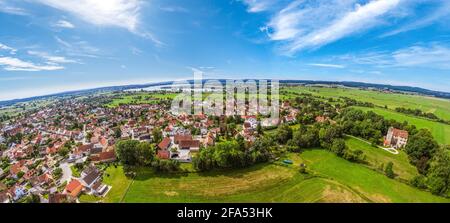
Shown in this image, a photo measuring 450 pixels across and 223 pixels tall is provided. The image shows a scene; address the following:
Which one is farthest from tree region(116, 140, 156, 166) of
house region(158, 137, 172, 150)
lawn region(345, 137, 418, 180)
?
lawn region(345, 137, 418, 180)

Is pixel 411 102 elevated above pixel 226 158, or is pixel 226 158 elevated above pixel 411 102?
pixel 411 102

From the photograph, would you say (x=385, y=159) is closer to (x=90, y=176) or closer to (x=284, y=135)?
(x=284, y=135)

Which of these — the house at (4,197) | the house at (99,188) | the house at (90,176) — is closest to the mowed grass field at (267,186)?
the house at (99,188)

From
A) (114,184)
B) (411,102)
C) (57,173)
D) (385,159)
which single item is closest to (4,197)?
(57,173)

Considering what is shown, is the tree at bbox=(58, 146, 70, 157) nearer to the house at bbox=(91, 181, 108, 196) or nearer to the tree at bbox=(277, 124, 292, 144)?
the house at bbox=(91, 181, 108, 196)
